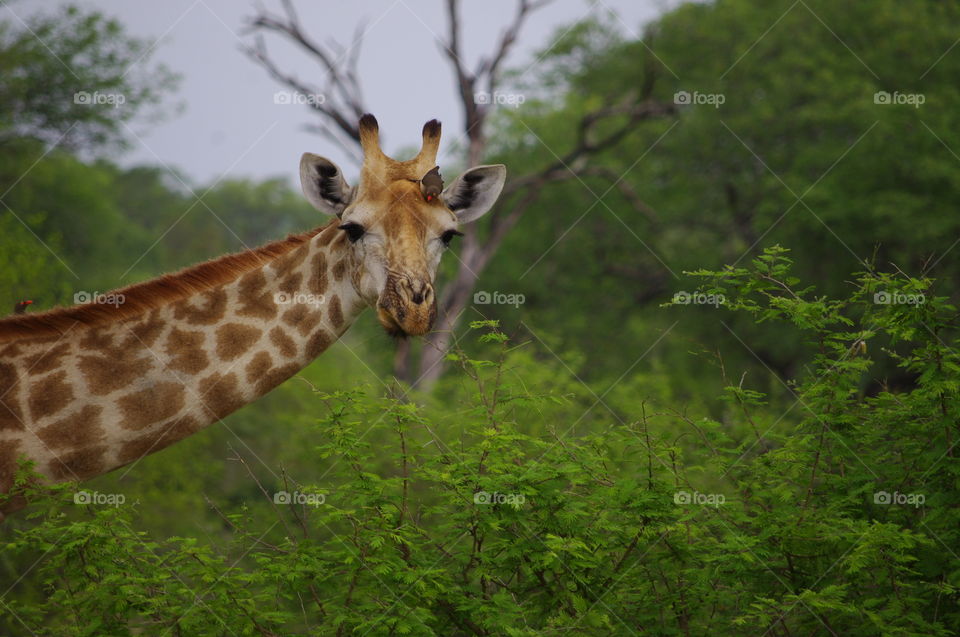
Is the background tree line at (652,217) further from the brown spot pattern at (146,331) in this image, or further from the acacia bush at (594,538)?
the brown spot pattern at (146,331)

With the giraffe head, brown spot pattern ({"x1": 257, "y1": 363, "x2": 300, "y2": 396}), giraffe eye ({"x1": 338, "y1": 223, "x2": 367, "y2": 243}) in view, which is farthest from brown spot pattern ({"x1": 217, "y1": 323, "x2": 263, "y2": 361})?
giraffe eye ({"x1": 338, "y1": 223, "x2": 367, "y2": 243})

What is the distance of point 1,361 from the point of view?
6949 millimetres

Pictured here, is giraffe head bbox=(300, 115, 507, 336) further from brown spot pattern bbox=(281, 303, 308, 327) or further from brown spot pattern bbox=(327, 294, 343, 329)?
brown spot pattern bbox=(281, 303, 308, 327)

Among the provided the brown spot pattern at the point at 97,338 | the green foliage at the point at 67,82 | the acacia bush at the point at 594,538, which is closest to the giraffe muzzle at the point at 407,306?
the acacia bush at the point at 594,538

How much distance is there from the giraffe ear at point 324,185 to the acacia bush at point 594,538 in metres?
1.52

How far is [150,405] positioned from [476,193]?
293cm

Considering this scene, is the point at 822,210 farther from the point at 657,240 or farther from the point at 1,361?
the point at 1,361

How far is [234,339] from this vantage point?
7.33m

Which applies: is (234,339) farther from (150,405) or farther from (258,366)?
(150,405)

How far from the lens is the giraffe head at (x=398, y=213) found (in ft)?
22.9

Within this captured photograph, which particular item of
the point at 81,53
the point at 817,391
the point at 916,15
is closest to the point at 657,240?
the point at 916,15

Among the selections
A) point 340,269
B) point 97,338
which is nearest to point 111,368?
point 97,338

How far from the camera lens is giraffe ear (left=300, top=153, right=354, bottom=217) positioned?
7.59m

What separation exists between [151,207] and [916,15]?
53693 millimetres
